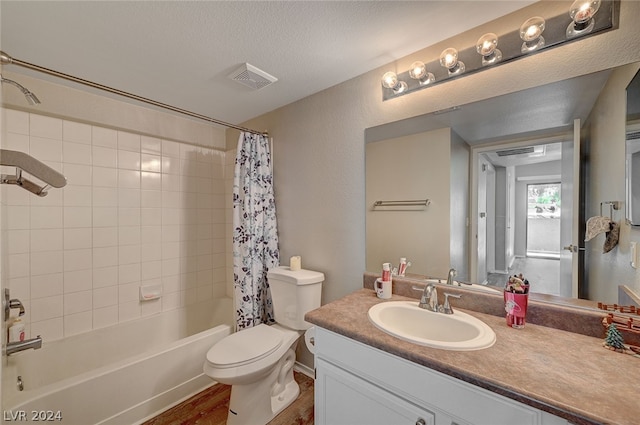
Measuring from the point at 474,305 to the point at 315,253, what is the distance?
105 cm

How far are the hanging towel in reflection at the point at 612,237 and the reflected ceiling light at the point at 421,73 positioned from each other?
99cm

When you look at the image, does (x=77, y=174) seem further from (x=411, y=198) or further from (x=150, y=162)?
(x=411, y=198)

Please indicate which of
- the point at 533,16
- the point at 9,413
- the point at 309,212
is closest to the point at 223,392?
the point at 9,413

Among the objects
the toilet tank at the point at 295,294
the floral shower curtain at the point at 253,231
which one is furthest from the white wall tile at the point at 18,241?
the toilet tank at the point at 295,294

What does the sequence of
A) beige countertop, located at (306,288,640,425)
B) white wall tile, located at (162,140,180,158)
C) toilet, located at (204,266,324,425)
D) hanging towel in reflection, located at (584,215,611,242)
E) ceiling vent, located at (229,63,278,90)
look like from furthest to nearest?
white wall tile, located at (162,140,180,158), ceiling vent, located at (229,63,278,90), toilet, located at (204,266,324,425), hanging towel in reflection, located at (584,215,611,242), beige countertop, located at (306,288,640,425)

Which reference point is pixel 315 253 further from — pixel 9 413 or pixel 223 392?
pixel 9 413

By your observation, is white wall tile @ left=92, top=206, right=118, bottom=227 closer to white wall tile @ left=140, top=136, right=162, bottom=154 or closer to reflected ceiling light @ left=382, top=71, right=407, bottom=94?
white wall tile @ left=140, top=136, right=162, bottom=154

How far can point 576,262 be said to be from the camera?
1024 millimetres

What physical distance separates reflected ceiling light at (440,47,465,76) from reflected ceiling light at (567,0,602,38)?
379 mm

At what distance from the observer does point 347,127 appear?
1.69m

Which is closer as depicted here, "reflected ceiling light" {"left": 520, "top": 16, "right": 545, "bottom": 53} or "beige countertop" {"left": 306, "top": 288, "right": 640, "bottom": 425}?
"beige countertop" {"left": 306, "top": 288, "right": 640, "bottom": 425}

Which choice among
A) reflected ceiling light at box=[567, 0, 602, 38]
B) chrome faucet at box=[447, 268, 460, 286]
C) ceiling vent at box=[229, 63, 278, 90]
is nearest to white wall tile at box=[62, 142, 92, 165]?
ceiling vent at box=[229, 63, 278, 90]

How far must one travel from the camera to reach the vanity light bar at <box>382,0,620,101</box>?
36.5 inches

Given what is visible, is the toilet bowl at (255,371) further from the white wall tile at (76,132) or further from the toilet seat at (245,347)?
the white wall tile at (76,132)
